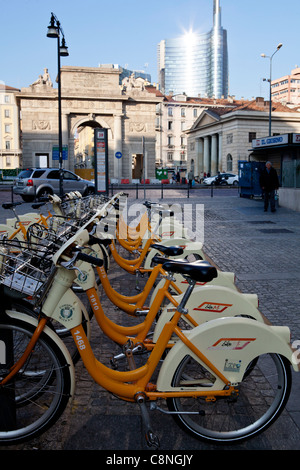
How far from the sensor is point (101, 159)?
16.1 m

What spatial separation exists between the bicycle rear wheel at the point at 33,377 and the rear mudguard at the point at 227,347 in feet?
1.84

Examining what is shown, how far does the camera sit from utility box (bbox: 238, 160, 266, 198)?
942 inches

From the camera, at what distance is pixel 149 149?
181ft

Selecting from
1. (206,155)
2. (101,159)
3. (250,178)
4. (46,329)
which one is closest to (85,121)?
(206,155)

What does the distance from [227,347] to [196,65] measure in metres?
202

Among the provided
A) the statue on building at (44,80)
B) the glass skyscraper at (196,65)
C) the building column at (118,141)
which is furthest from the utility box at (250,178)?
the glass skyscraper at (196,65)

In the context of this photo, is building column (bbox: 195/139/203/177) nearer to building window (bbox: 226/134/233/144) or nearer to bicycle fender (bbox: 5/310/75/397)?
building window (bbox: 226/134/233/144)

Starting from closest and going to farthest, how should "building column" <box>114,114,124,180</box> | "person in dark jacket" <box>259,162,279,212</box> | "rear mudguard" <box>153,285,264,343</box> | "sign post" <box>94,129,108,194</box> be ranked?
"rear mudguard" <box>153,285,264,343</box>
"sign post" <box>94,129,108,194</box>
"person in dark jacket" <box>259,162,279,212</box>
"building column" <box>114,114,124,180</box>

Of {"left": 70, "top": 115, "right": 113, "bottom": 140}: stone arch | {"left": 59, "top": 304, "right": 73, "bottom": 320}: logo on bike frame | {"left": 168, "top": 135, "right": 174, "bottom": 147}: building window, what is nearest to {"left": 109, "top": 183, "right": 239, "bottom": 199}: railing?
{"left": 70, "top": 115, "right": 113, "bottom": 140}: stone arch

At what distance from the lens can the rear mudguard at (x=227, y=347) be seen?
265 cm

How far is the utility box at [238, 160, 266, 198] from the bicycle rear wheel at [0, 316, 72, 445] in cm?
2187

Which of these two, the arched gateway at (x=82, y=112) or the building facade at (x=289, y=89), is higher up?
the building facade at (x=289, y=89)

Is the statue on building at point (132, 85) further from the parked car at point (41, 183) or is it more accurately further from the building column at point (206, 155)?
the parked car at point (41, 183)

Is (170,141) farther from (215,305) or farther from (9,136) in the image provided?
(215,305)
